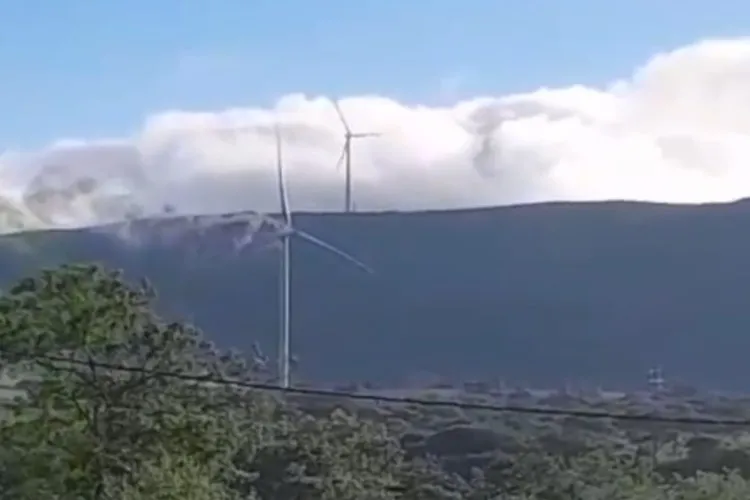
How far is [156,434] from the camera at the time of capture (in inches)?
922

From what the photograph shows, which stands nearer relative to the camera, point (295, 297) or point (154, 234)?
point (295, 297)

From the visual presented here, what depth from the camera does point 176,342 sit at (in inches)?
966

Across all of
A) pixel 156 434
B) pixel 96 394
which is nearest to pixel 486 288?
pixel 156 434

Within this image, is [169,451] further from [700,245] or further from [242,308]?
[700,245]

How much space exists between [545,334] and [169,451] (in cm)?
6673

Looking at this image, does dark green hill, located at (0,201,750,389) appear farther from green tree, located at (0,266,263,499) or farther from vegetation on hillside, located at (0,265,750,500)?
green tree, located at (0,266,263,499)

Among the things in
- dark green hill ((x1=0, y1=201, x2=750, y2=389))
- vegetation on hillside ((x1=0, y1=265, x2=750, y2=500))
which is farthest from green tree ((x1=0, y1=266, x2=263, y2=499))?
dark green hill ((x1=0, y1=201, x2=750, y2=389))

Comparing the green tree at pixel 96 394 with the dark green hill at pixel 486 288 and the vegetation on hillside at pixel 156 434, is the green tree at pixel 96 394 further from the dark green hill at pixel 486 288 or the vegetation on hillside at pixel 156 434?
the dark green hill at pixel 486 288

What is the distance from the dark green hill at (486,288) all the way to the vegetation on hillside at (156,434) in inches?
1737

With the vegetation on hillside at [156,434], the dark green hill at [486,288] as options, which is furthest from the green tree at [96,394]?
the dark green hill at [486,288]

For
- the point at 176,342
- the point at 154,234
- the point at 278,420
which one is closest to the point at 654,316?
the point at 154,234

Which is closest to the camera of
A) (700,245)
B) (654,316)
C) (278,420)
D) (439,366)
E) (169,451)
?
(169,451)

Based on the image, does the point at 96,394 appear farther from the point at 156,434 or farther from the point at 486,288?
the point at 486,288

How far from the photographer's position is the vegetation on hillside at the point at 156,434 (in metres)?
23.2
